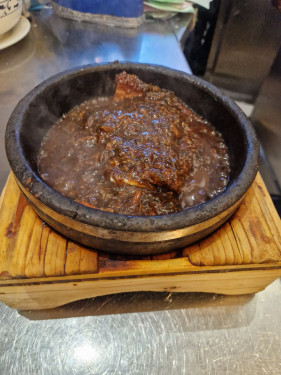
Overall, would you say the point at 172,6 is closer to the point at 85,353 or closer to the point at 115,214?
the point at 115,214

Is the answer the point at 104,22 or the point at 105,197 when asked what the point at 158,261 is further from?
the point at 104,22

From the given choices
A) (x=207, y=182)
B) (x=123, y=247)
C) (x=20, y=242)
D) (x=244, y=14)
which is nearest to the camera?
(x=123, y=247)

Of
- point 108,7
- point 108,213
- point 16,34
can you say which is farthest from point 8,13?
point 108,213

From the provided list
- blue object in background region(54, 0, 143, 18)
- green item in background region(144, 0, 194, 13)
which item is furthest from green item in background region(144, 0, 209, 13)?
blue object in background region(54, 0, 143, 18)

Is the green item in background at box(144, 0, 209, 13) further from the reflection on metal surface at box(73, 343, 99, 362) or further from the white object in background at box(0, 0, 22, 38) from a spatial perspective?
the reflection on metal surface at box(73, 343, 99, 362)

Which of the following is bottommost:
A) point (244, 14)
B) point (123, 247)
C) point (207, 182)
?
point (123, 247)

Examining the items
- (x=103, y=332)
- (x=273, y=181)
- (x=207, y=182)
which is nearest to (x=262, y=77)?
(x=273, y=181)

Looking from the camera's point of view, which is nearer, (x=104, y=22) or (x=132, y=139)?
(x=132, y=139)
